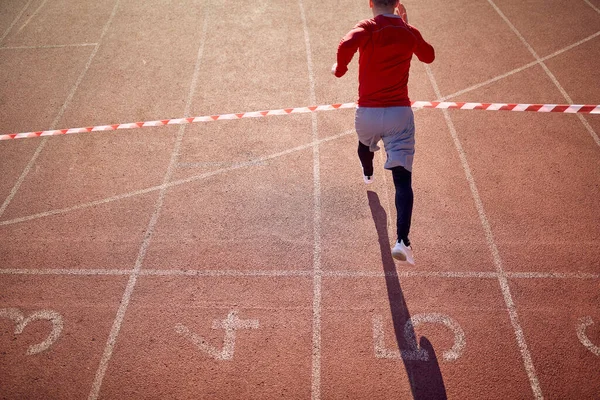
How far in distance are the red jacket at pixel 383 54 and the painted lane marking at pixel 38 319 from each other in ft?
13.7

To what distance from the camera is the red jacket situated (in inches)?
148

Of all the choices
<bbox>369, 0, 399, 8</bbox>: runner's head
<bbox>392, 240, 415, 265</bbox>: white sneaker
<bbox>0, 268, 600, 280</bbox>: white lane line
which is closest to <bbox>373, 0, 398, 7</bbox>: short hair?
<bbox>369, 0, 399, 8</bbox>: runner's head

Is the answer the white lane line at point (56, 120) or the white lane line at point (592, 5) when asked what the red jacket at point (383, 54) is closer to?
the white lane line at point (56, 120)

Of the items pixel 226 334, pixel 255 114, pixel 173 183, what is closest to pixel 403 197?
pixel 226 334

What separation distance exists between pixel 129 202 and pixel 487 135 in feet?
18.6

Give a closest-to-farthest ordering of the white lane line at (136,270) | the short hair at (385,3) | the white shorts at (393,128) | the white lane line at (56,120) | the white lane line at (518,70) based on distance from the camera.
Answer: the short hair at (385,3) → the white shorts at (393,128) → the white lane line at (136,270) → the white lane line at (56,120) → the white lane line at (518,70)

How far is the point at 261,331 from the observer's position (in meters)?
4.51

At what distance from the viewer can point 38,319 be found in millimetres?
4754

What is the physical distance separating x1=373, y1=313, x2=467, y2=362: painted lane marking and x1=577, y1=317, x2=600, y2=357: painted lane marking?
1.21 metres

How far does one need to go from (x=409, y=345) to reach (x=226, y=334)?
195 centimetres

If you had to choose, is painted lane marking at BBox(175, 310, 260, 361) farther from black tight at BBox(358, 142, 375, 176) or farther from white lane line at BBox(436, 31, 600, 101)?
white lane line at BBox(436, 31, 600, 101)

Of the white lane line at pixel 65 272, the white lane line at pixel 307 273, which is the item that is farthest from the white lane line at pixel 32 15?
the white lane line at pixel 307 273

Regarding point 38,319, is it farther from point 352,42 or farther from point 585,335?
point 585,335

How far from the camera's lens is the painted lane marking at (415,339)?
425cm
